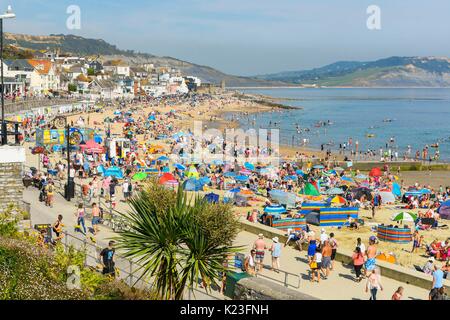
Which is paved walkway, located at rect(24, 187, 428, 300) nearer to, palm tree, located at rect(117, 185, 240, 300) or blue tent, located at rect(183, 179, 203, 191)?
palm tree, located at rect(117, 185, 240, 300)

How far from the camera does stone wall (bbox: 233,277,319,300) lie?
7.99 metres

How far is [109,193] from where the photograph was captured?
71.7 feet

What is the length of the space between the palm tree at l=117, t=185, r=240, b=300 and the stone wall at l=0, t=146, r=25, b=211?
4272 mm

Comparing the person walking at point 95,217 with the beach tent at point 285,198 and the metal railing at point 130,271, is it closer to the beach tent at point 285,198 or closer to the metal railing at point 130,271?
the metal railing at point 130,271

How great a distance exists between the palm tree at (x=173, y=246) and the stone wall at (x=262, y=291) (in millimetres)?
418

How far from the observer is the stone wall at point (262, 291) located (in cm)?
799

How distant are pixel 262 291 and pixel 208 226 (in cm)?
126

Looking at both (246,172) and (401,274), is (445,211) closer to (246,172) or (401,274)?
(401,274)

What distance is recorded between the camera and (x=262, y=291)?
8.34 metres

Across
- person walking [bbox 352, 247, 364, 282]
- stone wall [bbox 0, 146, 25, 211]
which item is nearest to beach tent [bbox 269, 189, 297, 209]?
person walking [bbox 352, 247, 364, 282]
